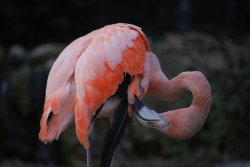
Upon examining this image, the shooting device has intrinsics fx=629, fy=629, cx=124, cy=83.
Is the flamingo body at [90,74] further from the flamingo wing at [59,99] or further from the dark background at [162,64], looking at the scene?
the dark background at [162,64]

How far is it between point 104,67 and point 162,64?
4104 mm

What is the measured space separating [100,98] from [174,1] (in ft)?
24.9

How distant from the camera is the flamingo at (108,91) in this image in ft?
11.6

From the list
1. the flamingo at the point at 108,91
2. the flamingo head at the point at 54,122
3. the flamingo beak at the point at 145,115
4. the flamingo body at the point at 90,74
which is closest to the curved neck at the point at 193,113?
the flamingo at the point at 108,91

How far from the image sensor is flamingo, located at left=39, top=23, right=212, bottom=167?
3551mm

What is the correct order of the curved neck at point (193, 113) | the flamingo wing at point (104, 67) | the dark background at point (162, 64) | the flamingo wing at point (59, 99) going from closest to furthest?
the flamingo wing at point (104, 67), the flamingo wing at point (59, 99), the curved neck at point (193, 113), the dark background at point (162, 64)

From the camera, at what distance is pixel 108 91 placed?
12.0ft

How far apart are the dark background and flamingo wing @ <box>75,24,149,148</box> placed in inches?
97.3

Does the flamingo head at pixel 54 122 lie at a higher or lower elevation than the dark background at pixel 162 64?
higher

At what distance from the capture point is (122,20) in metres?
10.8

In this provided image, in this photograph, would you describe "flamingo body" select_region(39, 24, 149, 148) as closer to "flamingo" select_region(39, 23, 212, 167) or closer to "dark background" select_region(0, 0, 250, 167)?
"flamingo" select_region(39, 23, 212, 167)

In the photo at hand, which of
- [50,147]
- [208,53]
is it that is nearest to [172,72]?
[208,53]

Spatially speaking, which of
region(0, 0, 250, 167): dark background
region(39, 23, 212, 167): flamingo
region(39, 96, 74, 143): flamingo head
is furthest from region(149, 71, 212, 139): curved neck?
region(0, 0, 250, 167): dark background

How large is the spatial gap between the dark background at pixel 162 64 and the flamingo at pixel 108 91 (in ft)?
8.03
